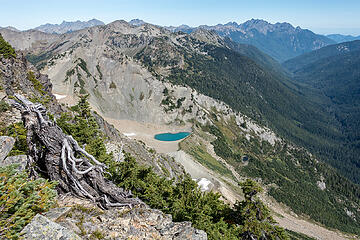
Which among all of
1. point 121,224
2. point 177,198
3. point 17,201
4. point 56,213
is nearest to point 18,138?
point 56,213

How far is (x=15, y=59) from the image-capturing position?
167 ft

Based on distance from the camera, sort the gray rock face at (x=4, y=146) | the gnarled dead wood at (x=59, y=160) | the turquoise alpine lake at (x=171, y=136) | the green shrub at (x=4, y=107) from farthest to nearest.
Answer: the turquoise alpine lake at (x=171, y=136) < the green shrub at (x=4, y=107) < the gray rock face at (x=4, y=146) < the gnarled dead wood at (x=59, y=160)

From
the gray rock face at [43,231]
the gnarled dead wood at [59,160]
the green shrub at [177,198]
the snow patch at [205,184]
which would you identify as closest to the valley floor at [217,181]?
the snow patch at [205,184]

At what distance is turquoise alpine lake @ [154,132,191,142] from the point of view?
123 meters

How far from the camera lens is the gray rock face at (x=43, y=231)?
26.2 feet

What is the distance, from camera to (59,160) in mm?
11789

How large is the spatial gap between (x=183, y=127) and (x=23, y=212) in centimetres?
13209

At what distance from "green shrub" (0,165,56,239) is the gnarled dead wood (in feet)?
5.37

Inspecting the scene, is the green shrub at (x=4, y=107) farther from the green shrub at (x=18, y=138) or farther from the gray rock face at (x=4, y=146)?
the gray rock face at (x=4, y=146)

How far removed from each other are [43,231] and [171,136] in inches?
4754

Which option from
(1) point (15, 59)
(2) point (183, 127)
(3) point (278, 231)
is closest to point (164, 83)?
(2) point (183, 127)

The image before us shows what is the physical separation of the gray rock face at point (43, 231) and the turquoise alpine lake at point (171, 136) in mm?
112989

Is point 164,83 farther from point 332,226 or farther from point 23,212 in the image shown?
point 23,212

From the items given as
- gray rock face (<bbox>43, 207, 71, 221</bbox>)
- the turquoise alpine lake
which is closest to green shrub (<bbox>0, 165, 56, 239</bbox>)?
gray rock face (<bbox>43, 207, 71, 221</bbox>)
